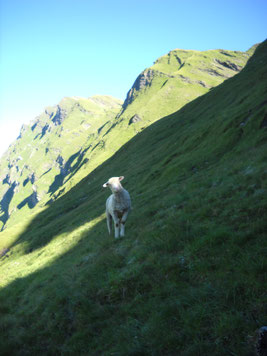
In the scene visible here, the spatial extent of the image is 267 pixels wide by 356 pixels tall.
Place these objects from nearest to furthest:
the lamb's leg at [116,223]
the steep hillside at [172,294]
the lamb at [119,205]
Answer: the steep hillside at [172,294] → the lamb at [119,205] → the lamb's leg at [116,223]

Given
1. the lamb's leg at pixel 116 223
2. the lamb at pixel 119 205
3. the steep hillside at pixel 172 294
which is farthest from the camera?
the lamb's leg at pixel 116 223

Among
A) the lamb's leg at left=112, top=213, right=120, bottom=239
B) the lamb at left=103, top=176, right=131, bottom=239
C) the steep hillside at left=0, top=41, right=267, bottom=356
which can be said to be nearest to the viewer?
the steep hillside at left=0, top=41, right=267, bottom=356

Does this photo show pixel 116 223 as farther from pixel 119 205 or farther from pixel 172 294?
pixel 172 294

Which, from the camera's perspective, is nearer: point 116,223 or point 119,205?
point 119,205

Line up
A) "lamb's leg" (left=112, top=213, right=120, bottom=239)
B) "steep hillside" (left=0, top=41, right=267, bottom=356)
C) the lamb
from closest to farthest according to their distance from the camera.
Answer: "steep hillside" (left=0, top=41, right=267, bottom=356), the lamb, "lamb's leg" (left=112, top=213, right=120, bottom=239)

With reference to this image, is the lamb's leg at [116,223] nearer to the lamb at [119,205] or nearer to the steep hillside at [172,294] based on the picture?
the lamb at [119,205]

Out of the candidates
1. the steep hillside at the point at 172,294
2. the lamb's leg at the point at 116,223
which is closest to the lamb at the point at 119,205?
the lamb's leg at the point at 116,223

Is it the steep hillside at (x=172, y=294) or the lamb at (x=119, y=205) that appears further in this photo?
the lamb at (x=119, y=205)

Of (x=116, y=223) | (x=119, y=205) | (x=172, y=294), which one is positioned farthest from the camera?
(x=116, y=223)

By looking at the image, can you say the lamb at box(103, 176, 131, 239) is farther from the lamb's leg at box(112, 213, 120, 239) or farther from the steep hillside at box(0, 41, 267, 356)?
the steep hillside at box(0, 41, 267, 356)

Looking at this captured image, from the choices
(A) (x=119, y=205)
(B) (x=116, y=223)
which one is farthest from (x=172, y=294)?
(B) (x=116, y=223)

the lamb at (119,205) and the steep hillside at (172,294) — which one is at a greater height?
the lamb at (119,205)

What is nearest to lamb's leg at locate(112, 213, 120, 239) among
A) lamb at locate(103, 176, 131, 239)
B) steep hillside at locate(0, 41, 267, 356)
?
lamb at locate(103, 176, 131, 239)

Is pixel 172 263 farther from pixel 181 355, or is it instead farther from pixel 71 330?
pixel 71 330
